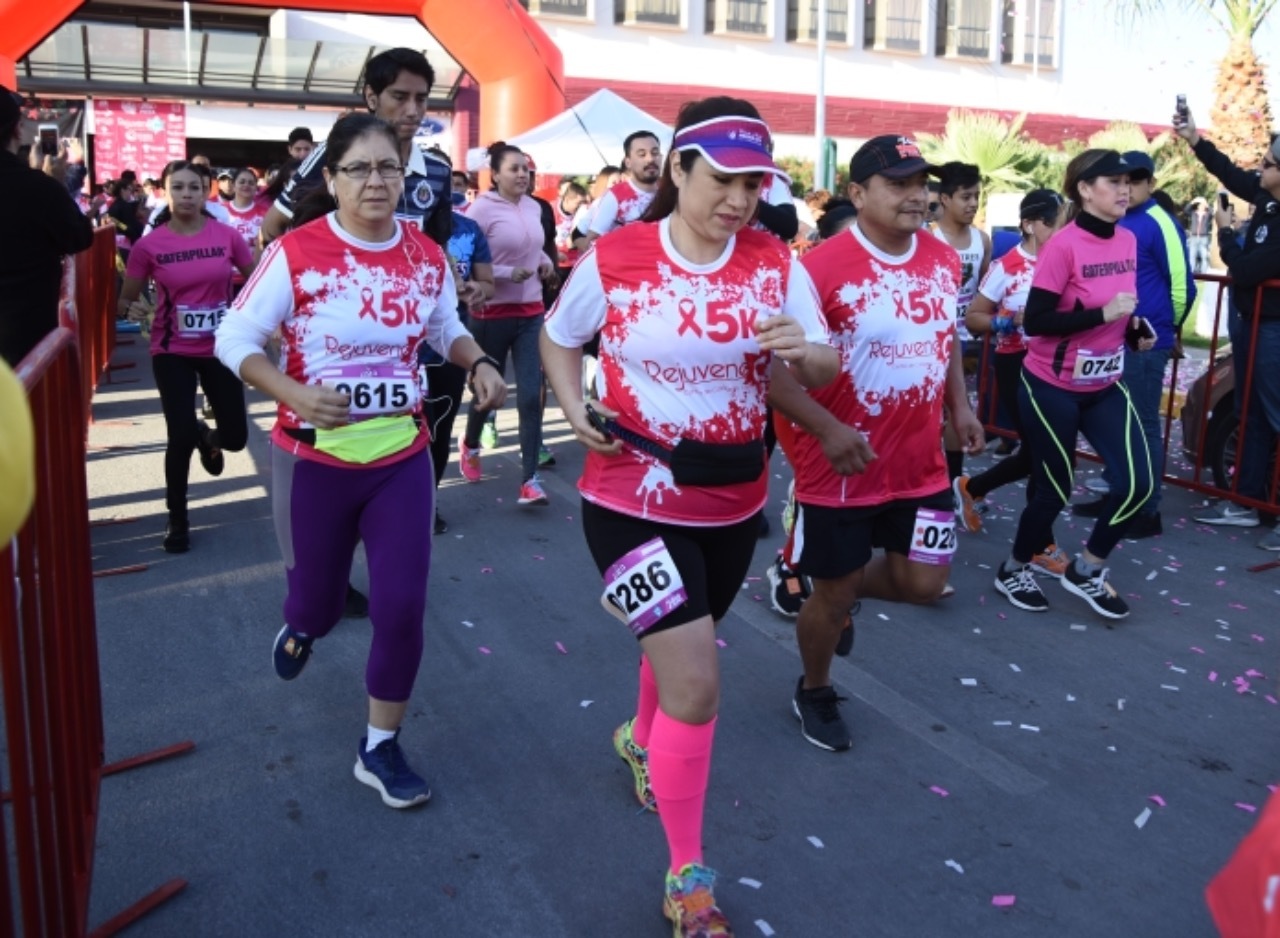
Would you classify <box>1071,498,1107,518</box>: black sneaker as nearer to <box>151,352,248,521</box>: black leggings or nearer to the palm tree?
<box>151,352,248,521</box>: black leggings

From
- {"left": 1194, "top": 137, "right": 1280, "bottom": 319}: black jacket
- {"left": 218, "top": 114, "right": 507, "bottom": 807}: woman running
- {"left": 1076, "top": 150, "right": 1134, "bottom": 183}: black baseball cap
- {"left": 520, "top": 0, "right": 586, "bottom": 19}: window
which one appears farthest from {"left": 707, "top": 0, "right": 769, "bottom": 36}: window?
{"left": 218, "top": 114, "right": 507, "bottom": 807}: woman running

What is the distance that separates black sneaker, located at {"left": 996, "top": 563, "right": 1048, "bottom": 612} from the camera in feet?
19.4

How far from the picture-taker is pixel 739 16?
35.4 m

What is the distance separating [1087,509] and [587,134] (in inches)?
345

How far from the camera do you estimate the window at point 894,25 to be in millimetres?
37469

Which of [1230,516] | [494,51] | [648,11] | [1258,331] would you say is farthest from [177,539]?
[648,11]

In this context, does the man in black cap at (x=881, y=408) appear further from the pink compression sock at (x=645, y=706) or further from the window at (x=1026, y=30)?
the window at (x=1026, y=30)

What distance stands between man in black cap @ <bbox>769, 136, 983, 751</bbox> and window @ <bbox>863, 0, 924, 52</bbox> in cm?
3570

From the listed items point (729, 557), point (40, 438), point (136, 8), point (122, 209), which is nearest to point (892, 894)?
point (729, 557)

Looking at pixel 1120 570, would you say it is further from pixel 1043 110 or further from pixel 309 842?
pixel 1043 110

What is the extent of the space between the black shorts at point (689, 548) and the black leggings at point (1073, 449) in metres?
2.74

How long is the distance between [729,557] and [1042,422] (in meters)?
2.84

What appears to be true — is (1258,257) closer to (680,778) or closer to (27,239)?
(680,778)

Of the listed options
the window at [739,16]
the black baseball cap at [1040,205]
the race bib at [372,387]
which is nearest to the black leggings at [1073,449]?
the black baseball cap at [1040,205]
